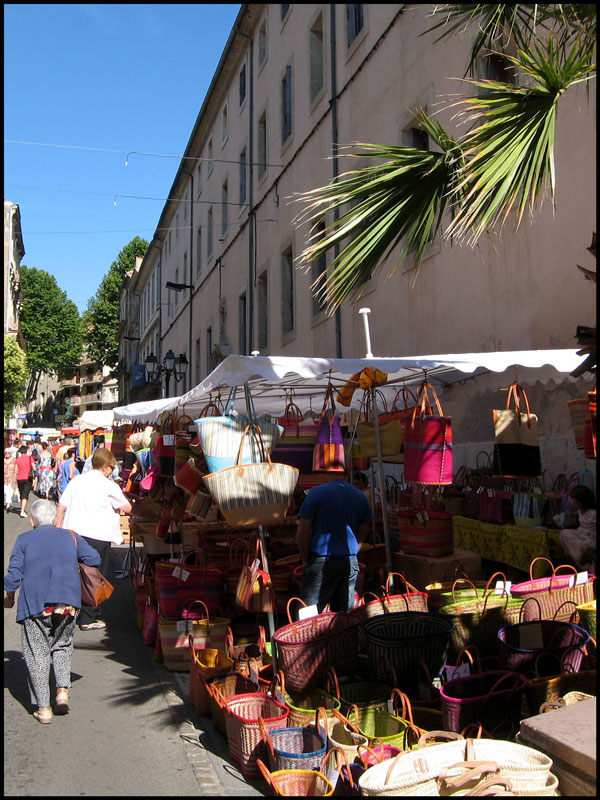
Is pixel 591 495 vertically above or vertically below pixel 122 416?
below

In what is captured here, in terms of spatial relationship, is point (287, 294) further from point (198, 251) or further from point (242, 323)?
point (198, 251)

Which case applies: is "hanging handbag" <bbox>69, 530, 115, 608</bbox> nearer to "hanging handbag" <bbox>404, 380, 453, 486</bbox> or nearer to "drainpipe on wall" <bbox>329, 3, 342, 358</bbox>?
"hanging handbag" <bbox>404, 380, 453, 486</bbox>

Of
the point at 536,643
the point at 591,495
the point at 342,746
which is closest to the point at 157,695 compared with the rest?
the point at 342,746

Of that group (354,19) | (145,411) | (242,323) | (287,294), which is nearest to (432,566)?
(145,411)

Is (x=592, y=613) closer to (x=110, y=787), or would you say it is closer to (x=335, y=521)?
(x=335, y=521)

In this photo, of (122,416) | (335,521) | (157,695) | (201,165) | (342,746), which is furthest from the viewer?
(201,165)

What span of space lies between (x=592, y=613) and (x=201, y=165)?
25903 mm

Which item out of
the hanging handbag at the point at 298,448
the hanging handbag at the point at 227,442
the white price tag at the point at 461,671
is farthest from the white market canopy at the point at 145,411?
the white price tag at the point at 461,671

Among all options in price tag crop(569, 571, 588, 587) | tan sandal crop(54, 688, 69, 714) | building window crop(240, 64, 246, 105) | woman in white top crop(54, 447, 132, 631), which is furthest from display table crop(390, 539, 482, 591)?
building window crop(240, 64, 246, 105)

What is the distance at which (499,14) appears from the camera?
13.7 feet

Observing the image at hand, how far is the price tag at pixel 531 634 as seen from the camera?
426 cm

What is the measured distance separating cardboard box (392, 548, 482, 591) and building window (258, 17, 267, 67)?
1624cm

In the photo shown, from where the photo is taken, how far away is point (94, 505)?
636cm

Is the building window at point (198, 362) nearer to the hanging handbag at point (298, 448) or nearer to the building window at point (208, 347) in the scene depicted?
the building window at point (208, 347)
